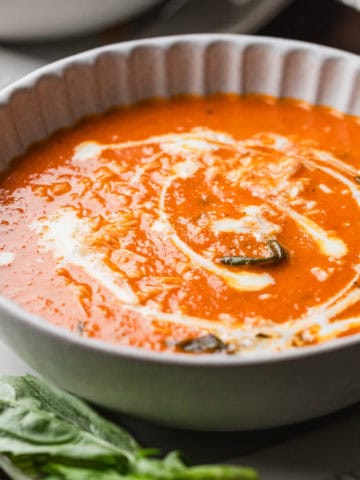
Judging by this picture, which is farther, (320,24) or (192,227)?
(320,24)

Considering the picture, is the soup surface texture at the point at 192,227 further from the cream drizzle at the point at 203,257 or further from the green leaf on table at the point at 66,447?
the green leaf on table at the point at 66,447

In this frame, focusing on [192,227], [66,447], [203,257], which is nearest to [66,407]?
[66,447]

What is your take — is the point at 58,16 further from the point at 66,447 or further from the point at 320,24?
the point at 66,447

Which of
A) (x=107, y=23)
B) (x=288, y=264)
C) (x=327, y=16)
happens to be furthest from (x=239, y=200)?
(x=327, y=16)

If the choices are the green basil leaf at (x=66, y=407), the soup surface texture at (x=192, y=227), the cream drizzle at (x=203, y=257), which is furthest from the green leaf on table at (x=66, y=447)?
the cream drizzle at (x=203, y=257)

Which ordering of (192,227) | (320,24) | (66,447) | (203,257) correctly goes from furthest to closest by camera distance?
(320,24) → (192,227) → (203,257) → (66,447)

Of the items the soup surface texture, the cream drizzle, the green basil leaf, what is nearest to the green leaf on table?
the green basil leaf

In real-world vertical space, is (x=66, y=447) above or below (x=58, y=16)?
below
